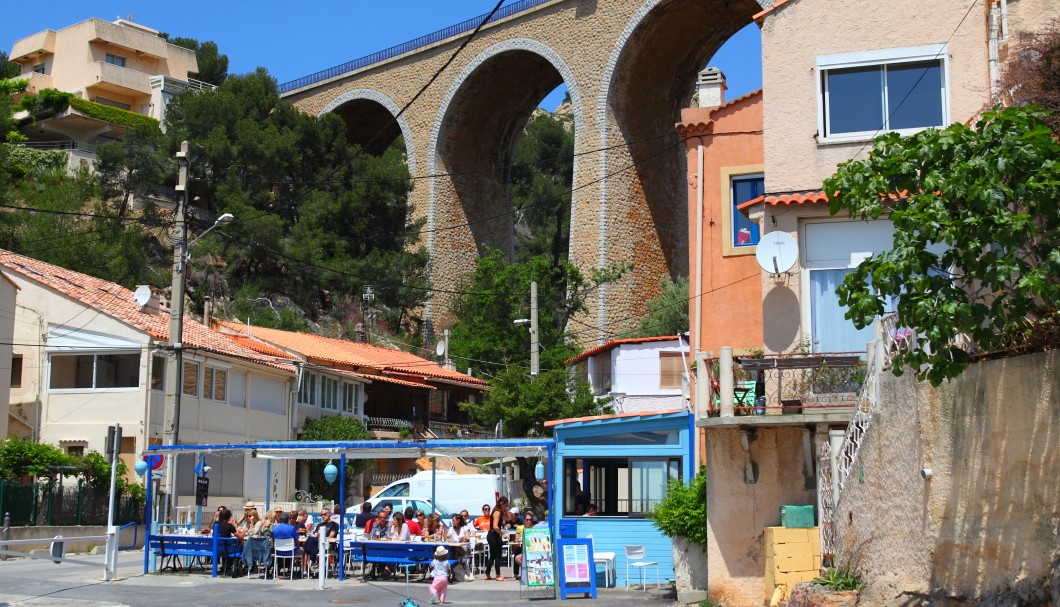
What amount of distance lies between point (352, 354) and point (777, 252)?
26.5m

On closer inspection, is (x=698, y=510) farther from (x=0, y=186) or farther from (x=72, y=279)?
(x=0, y=186)

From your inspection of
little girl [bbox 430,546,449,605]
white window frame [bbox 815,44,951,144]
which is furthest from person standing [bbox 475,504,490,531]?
white window frame [bbox 815,44,951,144]

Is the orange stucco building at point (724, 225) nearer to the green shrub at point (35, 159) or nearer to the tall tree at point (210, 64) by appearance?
the green shrub at point (35, 159)

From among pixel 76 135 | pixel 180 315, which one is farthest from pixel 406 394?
pixel 76 135

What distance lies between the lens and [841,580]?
41.3ft

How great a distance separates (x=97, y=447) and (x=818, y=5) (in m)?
20.7

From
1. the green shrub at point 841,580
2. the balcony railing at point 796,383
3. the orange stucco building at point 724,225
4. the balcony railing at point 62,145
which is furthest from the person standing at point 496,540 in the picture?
the balcony railing at point 62,145

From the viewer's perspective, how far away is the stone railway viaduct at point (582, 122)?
4884 centimetres

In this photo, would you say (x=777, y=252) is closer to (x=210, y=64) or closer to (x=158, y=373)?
(x=158, y=373)

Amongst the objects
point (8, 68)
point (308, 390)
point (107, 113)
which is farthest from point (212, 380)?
point (8, 68)

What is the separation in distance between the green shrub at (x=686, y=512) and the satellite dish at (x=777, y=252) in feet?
9.62

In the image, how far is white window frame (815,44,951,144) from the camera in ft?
54.6

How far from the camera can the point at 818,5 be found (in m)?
17.4

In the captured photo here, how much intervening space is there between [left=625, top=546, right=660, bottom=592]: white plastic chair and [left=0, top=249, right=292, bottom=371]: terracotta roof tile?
1472 centimetres
